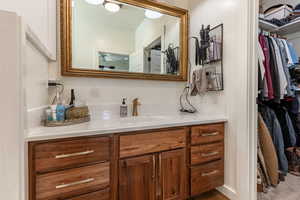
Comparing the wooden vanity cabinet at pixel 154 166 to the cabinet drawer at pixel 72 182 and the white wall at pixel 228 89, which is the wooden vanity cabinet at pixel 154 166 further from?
the white wall at pixel 228 89

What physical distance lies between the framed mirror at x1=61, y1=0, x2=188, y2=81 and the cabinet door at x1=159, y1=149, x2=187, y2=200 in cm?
87

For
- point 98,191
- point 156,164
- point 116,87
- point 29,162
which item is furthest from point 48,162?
point 116,87

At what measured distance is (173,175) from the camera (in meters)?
1.23

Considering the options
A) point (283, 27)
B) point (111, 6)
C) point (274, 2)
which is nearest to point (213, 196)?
point (111, 6)

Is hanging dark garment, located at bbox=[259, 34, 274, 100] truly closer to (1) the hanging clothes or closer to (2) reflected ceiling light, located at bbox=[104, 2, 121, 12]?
(1) the hanging clothes

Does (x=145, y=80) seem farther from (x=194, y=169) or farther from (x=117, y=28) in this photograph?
(x=194, y=169)

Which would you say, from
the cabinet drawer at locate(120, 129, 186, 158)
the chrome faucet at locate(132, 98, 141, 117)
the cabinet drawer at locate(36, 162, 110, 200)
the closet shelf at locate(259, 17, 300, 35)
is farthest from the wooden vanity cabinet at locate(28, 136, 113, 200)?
the closet shelf at locate(259, 17, 300, 35)

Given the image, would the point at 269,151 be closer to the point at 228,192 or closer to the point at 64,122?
the point at 228,192

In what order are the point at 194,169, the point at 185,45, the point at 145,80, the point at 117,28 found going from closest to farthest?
the point at 194,169 < the point at 117,28 < the point at 145,80 < the point at 185,45

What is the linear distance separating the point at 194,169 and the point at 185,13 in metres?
1.74

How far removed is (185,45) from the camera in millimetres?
1892

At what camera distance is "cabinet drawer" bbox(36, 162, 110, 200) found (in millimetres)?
857

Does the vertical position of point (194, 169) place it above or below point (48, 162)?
below

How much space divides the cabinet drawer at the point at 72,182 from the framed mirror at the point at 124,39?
2.79 ft
